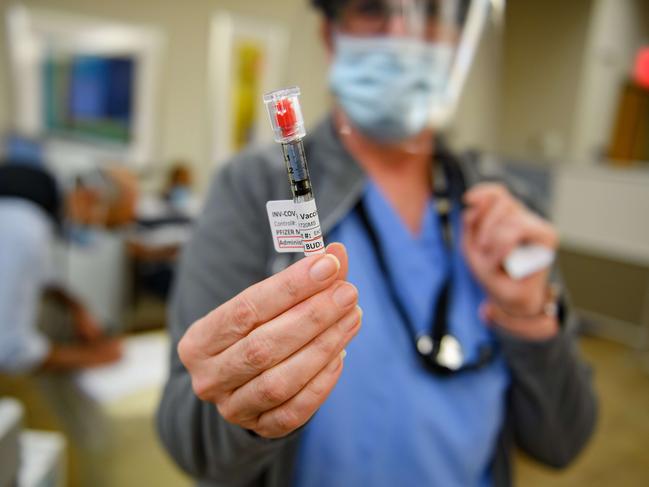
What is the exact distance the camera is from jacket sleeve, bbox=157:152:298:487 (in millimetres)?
326

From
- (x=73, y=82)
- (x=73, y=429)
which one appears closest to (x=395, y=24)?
(x=73, y=429)

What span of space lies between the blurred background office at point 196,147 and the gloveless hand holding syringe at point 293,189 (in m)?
0.03

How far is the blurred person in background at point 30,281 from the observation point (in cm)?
72

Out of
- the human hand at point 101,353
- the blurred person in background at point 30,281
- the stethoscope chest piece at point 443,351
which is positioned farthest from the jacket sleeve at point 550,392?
the human hand at point 101,353

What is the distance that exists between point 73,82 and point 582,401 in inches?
93.1

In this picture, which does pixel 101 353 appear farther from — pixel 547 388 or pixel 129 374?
pixel 547 388

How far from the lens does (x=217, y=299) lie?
0.31 meters

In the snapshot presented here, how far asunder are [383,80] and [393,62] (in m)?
0.02

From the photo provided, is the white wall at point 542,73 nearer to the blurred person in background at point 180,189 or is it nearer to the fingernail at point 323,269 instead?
the fingernail at point 323,269

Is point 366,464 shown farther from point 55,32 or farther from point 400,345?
point 55,32

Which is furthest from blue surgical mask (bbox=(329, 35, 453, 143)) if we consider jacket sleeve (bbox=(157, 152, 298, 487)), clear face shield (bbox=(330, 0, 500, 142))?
jacket sleeve (bbox=(157, 152, 298, 487))

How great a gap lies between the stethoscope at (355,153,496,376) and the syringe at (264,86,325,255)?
0.13 metres

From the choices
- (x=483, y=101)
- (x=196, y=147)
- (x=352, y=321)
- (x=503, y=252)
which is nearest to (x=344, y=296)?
(x=352, y=321)

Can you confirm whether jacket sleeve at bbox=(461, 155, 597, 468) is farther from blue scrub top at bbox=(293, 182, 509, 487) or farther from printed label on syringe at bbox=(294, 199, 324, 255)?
printed label on syringe at bbox=(294, 199, 324, 255)
